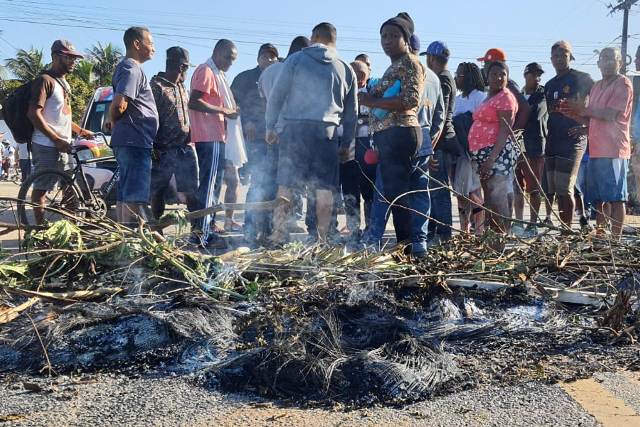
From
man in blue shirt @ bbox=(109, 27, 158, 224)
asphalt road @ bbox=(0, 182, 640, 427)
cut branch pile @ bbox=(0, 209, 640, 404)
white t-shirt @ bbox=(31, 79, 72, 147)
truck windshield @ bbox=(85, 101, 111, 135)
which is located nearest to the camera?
asphalt road @ bbox=(0, 182, 640, 427)

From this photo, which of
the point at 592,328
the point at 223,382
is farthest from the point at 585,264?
the point at 223,382

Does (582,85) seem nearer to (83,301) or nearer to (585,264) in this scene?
(585,264)

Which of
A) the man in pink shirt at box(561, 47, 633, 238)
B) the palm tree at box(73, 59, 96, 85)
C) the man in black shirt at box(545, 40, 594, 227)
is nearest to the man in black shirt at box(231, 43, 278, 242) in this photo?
the man in black shirt at box(545, 40, 594, 227)

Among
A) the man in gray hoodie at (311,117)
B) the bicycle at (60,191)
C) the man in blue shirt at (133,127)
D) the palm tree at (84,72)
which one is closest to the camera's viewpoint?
the man in blue shirt at (133,127)

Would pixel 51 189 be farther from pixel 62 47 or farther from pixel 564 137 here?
pixel 564 137

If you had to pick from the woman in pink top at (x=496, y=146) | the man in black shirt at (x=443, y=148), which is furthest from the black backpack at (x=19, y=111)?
the woman in pink top at (x=496, y=146)

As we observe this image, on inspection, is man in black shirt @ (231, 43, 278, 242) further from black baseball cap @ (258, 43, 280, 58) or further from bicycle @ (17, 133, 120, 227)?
bicycle @ (17, 133, 120, 227)

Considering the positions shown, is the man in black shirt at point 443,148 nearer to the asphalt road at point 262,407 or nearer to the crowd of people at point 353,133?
the crowd of people at point 353,133

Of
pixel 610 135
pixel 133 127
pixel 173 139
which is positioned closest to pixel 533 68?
pixel 610 135

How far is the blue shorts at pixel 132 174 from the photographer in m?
5.61

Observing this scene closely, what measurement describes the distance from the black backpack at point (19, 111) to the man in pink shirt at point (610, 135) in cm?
520

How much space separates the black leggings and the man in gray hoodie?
585 millimetres

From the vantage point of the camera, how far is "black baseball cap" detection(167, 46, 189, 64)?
21.6 ft

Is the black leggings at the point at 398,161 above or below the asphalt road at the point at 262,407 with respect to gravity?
above
